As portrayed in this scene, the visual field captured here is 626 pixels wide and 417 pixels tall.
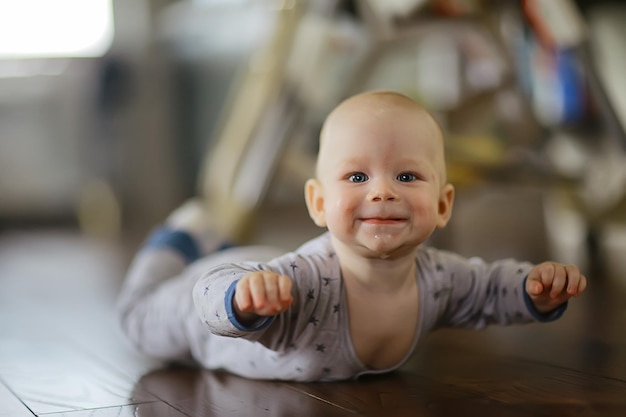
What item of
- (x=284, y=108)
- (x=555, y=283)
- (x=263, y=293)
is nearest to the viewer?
(x=263, y=293)

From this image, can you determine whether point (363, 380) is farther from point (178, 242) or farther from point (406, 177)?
point (178, 242)

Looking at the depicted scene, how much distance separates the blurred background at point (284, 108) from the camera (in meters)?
1.76

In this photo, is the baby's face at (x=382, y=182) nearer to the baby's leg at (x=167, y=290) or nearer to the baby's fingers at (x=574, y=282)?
the baby's fingers at (x=574, y=282)

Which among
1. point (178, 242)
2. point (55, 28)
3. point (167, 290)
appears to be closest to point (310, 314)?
point (167, 290)

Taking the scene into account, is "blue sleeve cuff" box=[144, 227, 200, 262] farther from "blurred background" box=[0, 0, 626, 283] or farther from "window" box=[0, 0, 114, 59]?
"window" box=[0, 0, 114, 59]

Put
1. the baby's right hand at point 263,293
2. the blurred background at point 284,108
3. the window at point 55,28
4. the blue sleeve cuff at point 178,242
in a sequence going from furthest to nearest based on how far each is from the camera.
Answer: the window at point 55,28 → the blurred background at point 284,108 → the blue sleeve cuff at point 178,242 → the baby's right hand at point 263,293

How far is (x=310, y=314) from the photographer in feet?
2.82

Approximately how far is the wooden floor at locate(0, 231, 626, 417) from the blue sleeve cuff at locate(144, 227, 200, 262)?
136 millimetres

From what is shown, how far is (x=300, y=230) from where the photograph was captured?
2.67m

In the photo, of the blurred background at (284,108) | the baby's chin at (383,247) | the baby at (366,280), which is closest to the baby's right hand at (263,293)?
the baby at (366,280)

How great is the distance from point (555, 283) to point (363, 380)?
0.20 meters

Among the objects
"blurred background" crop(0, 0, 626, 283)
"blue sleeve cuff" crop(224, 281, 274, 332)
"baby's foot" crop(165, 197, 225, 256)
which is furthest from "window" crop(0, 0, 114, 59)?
"blue sleeve cuff" crop(224, 281, 274, 332)

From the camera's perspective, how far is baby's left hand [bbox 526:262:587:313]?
835 millimetres

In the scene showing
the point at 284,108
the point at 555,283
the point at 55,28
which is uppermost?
the point at 55,28
